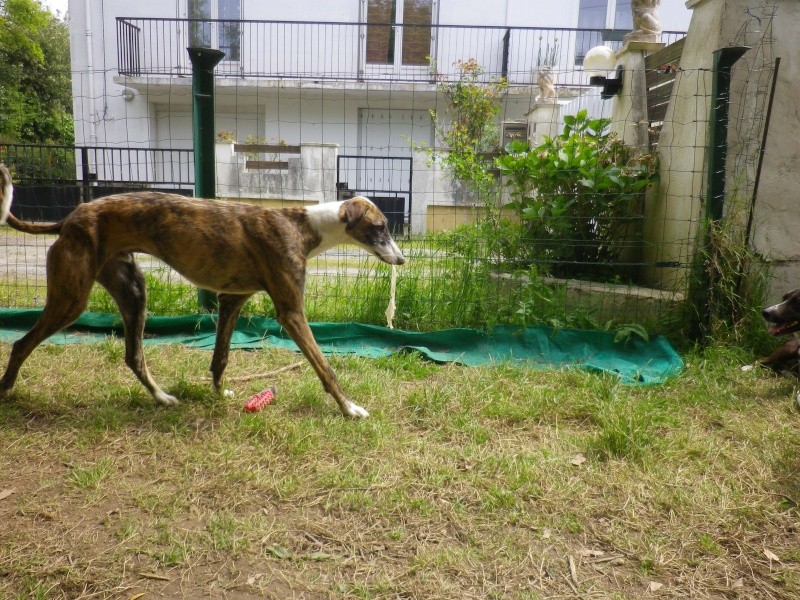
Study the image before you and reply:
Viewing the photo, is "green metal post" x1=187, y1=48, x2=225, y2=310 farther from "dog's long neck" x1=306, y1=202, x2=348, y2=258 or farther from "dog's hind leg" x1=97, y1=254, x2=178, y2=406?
"dog's long neck" x1=306, y1=202, x2=348, y2=258

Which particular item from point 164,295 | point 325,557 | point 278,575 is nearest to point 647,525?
point 325,557

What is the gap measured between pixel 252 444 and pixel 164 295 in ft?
8.70

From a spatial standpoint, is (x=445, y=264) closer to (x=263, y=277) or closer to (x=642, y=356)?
(x=642, y=356)

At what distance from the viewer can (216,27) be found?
1461cm

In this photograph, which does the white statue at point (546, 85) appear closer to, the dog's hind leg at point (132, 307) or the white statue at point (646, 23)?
the white statue at point (646, 23)

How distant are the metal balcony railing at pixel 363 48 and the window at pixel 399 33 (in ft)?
0.08

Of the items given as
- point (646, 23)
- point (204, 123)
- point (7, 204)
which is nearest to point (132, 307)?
point (7, 204)

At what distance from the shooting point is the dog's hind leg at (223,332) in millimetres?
3777

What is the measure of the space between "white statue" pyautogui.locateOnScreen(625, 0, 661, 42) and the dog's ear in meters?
3.99

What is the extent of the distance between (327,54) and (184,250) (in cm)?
1261

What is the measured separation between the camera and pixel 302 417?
11.2 ft

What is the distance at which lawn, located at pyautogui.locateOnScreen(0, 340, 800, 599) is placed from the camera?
7.09 feet

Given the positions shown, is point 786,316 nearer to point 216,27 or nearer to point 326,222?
point 326,222

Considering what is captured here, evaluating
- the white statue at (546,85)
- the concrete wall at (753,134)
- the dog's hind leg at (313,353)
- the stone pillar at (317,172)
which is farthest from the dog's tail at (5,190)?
the white statue at (546,85)
